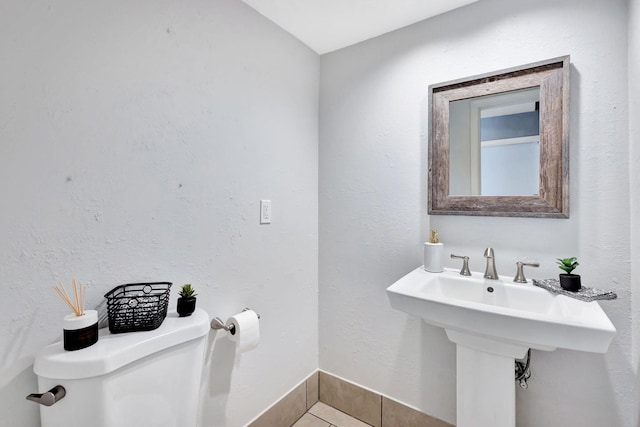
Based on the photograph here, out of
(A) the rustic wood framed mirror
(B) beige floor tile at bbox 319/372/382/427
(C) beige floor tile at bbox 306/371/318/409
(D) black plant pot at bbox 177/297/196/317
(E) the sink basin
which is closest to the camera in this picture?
(E) the sink basin

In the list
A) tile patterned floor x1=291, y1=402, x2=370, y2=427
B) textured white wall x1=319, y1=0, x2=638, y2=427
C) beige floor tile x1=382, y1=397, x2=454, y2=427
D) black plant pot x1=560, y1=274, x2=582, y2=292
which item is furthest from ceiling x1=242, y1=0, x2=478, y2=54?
tile patterned floor x1=291, y1=402, x2=370, y2=427

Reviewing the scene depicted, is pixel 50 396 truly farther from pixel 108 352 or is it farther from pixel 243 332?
pixel 243 332

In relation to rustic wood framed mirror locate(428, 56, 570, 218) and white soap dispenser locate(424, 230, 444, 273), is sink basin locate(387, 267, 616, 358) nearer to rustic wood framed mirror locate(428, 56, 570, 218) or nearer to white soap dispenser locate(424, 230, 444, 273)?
white soap dispenser locate(424, 230, 444, 273)

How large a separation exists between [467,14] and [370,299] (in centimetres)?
150

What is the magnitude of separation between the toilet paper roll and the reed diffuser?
0.50 meters

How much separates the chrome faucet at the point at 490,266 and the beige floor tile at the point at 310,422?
3.85 ft

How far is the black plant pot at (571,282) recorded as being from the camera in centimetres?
105

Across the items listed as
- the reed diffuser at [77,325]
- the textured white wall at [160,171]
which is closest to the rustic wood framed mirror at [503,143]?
the textured white wall at [160,171]

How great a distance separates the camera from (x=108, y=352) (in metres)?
0.75

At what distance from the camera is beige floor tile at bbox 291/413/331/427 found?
1.58m

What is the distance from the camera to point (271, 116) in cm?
149

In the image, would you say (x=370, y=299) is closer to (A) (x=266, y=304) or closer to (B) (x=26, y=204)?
(A) (x=266, y=304)

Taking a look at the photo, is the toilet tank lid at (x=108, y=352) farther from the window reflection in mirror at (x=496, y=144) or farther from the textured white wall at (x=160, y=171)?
the window reflection in mirror at (x=496, y=144)

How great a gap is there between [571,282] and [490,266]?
265mm
